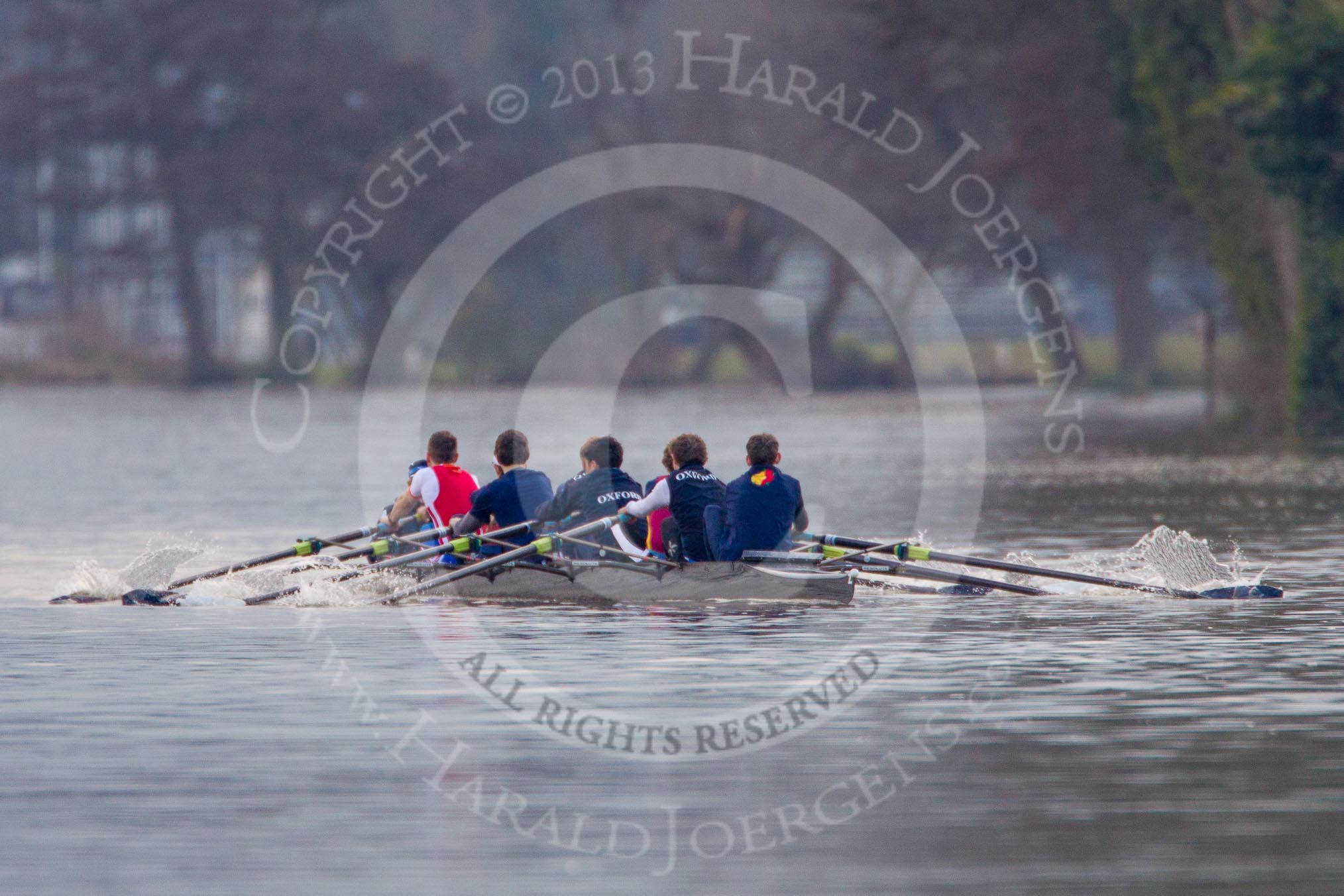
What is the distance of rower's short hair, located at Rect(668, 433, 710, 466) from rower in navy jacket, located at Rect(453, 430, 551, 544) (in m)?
1.48

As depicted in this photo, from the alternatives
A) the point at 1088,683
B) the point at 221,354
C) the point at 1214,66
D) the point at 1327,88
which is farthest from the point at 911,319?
the point at 1088,683

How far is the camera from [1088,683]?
50.7ft

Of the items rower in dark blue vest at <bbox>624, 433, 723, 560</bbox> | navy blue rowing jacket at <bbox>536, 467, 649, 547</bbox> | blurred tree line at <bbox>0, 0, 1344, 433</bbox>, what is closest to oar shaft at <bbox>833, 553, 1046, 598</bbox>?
rower in dark blue vest at <bbox>624, 433, 723, 560</bbox>

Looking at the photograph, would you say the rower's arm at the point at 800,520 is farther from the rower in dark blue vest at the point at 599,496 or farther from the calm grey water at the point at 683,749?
the rower in dark blue vest at the point at 599,496

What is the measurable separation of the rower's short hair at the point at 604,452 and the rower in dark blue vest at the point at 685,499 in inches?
22.1

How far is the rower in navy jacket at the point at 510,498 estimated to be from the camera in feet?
70.4

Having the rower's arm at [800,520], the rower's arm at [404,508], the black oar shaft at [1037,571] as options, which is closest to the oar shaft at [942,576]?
the black oar shaft at [1037,571]

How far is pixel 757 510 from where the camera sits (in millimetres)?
20453

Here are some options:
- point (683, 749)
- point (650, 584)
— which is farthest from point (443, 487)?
point (683, 749)

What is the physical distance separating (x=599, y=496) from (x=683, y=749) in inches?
314

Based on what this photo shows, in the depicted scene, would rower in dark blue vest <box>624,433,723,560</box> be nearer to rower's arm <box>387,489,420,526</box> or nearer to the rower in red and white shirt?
the rower in red and white shirt

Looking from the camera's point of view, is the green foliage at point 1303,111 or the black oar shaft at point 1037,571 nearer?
the black oar shaft at point 1037,571

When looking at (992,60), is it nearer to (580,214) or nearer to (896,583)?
(580,214)

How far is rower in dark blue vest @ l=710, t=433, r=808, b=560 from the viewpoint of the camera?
2045 cm
